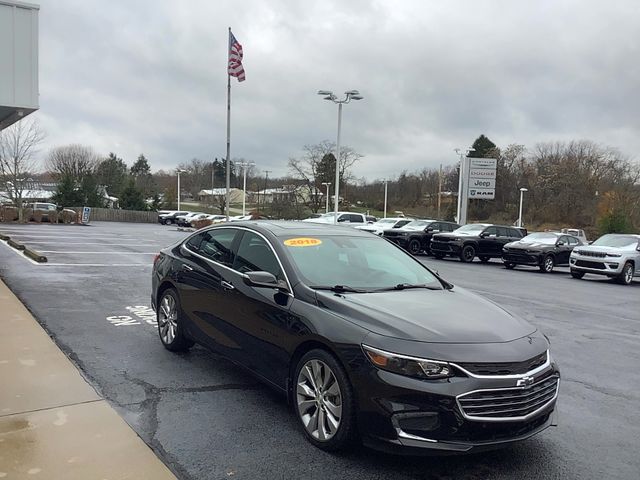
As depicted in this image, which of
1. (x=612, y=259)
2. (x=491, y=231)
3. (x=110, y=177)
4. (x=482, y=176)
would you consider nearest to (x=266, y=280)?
(x=612, y=259)

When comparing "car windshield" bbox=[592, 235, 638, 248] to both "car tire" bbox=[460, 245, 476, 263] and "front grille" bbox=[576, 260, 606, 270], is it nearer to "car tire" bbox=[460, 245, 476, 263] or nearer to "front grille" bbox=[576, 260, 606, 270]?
"front grille" bbox=[576, 260, 606, 270]

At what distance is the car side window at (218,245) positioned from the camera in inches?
205

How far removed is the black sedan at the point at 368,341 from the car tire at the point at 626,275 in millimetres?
A: 14712

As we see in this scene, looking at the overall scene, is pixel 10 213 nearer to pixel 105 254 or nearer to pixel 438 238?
pixel 105 254

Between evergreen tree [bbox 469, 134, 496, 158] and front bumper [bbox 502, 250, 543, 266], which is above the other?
evergreen tree [bbox 469, 134, 496, 158]

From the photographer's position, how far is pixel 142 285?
35.2ft

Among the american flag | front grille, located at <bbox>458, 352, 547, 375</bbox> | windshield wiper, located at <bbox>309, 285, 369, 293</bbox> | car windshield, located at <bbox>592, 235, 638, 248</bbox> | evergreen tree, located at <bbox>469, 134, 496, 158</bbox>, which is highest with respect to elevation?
evergreen tree, located at <bbox>469, 134, 496, 158</bbox>

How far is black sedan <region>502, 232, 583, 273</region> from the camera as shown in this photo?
65.8 ft

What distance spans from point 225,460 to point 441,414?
4.74 feet

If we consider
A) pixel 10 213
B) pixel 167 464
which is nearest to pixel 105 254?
pixel 167 464

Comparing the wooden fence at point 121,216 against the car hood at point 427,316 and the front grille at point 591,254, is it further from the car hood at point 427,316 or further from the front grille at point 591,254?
the car hood at point 427,316

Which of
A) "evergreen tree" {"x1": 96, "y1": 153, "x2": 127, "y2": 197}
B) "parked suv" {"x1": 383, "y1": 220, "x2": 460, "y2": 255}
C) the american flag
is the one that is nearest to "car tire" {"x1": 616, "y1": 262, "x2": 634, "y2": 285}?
"parked suv" {"x1": 383, "y1": 220, "x2": 460, "y2": 255}

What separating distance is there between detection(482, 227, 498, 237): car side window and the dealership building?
18580 mm

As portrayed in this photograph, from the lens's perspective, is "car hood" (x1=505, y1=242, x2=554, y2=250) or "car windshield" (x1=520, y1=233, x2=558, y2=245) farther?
"car windshield" (x1=520, y1=233, x2=558, y2=245)
